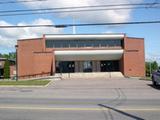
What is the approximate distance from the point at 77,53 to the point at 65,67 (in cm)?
544

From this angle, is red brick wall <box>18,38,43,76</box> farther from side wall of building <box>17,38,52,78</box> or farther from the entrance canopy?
the entrance canopy

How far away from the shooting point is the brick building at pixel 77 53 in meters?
63.2

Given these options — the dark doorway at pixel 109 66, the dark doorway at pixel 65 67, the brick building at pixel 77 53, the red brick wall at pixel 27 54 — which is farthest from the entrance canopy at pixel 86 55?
the red brick wall at pixel 27 54

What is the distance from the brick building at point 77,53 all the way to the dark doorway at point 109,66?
1.89ft

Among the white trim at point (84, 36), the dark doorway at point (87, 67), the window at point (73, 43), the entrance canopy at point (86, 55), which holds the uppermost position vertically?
the white trim at point (84, 36)

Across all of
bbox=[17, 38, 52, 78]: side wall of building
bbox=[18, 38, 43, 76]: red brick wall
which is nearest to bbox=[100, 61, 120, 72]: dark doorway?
bbox=[17, 38, 52, 78]: side wall of building

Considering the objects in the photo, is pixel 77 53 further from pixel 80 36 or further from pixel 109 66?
pixel 109 66

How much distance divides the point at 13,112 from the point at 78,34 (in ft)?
168

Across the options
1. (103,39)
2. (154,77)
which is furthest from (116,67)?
(154,77)

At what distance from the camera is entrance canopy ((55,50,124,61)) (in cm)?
6550

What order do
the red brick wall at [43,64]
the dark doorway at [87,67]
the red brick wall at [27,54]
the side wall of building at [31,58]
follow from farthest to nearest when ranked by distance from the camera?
the dark doorway at [87,67]
the red brick wall at [27,54]
the side wall of building at [31,58]
the red brick wall at [43,64]

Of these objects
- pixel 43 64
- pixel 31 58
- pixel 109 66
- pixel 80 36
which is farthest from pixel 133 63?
pixel 31 58

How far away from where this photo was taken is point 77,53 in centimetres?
6569

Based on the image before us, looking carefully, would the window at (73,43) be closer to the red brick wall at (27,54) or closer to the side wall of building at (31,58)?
the side wall of building at (31,58)
